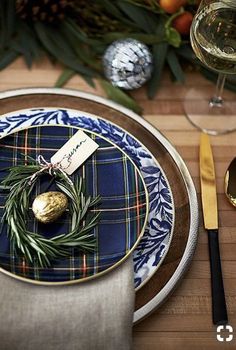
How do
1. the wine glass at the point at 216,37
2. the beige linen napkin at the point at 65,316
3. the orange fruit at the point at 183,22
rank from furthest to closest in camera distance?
the orange fruit at the point at 183,22, the wine glass at the point at 216,37, the beige linen napkin at the point at 65,316

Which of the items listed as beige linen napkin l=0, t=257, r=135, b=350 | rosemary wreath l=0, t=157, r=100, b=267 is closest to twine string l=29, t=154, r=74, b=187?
rosemary wreath l=0, t=157, r=100, b=267

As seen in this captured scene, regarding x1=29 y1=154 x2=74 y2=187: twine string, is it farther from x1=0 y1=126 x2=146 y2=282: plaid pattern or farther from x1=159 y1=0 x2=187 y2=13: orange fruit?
x1=159 y1=0 x2=187 y2=13: orange fruit

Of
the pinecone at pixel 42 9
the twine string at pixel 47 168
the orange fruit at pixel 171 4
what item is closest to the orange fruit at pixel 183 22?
the orange fruit at pixel 171 4

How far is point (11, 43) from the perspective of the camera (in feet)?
2.56


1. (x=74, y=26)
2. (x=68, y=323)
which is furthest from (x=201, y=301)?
(x=74, y=26)

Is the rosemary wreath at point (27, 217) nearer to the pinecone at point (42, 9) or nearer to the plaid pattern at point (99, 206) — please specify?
the plaid pattern at point (99, 206)

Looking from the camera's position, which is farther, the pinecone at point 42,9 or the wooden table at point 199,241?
the pinecone at point 42,9

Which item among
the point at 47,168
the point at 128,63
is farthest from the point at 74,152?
the point at 128,63

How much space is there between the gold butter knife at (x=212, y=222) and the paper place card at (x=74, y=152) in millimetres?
145

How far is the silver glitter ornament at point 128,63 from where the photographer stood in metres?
0.73

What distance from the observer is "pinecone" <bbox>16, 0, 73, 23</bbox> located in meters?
0.76

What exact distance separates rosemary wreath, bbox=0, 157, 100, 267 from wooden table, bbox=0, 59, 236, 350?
0.12 m

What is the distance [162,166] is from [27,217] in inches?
6.9

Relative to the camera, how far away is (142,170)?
25.0 inches
